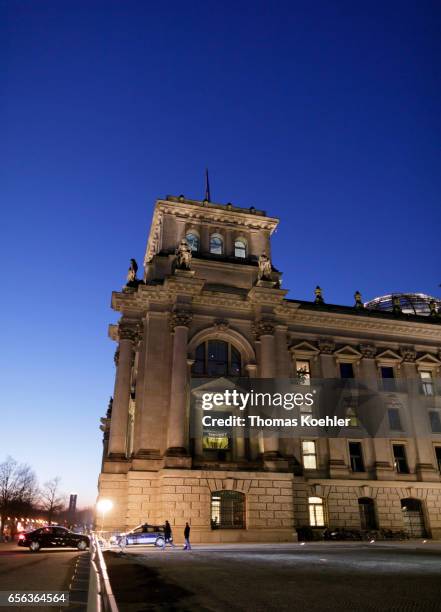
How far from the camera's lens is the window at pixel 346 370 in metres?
47.7

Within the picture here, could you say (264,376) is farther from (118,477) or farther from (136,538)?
(136,538)

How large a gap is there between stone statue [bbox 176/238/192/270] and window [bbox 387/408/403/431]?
22677 mm

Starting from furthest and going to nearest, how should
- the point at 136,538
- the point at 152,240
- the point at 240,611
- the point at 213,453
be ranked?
the point at 152,240
the point at 213,453
the point at 136,538
the point at 240,611

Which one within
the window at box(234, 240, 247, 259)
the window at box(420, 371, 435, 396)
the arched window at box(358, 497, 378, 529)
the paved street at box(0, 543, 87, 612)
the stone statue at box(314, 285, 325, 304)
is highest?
the window at box(234, 240, 247, 259)

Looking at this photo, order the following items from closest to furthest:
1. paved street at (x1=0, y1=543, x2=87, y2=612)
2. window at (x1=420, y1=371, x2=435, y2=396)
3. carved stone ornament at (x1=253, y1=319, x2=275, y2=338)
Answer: paved street at (x1=0, y1=543, x2=87, y2=612) → carved stone ornament at (x1=253, y1=319, x2=275, y2=338) → window at (x1=420, y1=371, x2=435, y2=396)

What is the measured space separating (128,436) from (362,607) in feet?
123

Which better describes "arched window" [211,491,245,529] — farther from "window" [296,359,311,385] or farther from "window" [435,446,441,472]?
"window" [435,446,441,472]

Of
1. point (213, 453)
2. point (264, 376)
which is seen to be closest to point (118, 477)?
point (213, 453)

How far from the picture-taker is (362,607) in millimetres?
9984

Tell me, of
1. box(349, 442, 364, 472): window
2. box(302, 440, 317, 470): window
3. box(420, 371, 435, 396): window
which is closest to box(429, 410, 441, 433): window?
box(420, 371, 435, 396): window

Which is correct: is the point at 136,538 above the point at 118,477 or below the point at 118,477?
→ below

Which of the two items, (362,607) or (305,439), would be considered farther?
(305,439)

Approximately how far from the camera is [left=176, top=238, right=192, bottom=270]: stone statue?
142 ft

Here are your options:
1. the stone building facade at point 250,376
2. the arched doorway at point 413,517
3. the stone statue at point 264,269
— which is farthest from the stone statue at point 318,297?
the arched doorway at point 413,517
